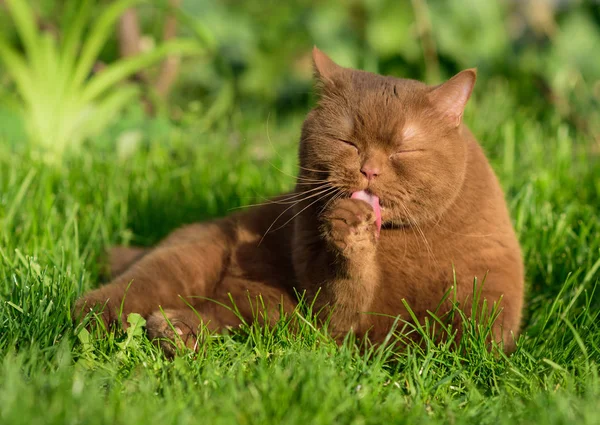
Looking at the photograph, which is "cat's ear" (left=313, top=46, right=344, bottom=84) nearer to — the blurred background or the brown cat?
the brown cat

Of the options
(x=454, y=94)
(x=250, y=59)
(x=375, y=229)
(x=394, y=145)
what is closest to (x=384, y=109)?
(x=394, y=145)

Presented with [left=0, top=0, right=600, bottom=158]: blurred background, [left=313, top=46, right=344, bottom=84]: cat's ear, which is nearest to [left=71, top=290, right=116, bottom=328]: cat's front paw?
[left=313, top=46, right=344, bottom=84]: cat's ear

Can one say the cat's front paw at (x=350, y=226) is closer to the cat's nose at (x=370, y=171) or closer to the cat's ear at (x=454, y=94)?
the cat's nose at (x=370, y=171)

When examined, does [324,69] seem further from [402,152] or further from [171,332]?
[171,332]

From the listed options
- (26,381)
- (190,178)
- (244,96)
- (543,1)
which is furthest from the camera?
(244,96)

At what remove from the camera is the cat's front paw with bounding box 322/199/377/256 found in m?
1.85

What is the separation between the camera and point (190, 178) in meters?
3.44

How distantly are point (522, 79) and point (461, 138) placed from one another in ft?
9.06

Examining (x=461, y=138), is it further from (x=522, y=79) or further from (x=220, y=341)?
(x=522, y=79)

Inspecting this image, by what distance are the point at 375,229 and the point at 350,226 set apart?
0.33 feet

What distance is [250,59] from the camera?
508cm

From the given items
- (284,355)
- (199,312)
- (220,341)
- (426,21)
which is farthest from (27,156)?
(426,21)

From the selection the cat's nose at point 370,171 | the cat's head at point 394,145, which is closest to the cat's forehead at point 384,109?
the cat's head at point 394,145

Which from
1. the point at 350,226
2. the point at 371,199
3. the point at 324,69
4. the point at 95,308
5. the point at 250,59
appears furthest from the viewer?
the point at 250,59
